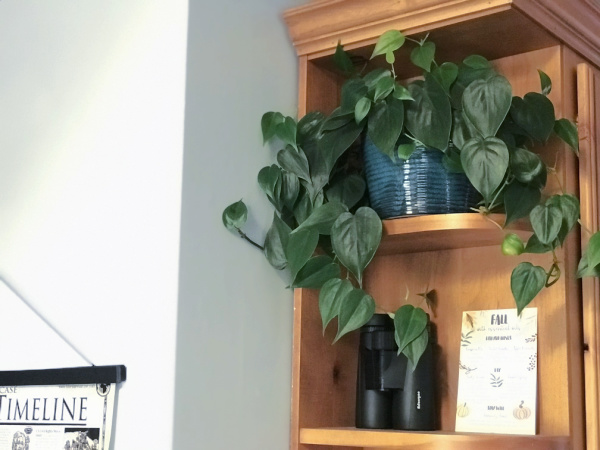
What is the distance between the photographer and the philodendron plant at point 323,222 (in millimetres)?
1312

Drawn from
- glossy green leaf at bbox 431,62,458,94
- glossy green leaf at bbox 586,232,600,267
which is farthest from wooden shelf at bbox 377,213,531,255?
glossy green leaf at bbox 431,62,458,94

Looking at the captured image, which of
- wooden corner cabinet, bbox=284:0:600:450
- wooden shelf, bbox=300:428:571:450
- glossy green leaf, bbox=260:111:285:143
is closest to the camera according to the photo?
wooden shelf, bbox=300:428:571:450

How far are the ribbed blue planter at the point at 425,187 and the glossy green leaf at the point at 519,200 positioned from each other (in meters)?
0.08

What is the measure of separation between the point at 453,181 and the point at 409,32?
27 centimetres

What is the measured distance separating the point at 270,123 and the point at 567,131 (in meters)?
0.48

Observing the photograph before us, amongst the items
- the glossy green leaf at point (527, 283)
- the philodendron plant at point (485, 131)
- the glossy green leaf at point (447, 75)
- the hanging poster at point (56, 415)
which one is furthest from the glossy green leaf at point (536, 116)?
the hanging poster at point (56, 415)

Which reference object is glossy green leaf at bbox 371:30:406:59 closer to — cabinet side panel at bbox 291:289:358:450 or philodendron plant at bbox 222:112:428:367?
philodendron plant at bbox 222:112:428:367

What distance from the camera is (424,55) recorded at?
54.0 inches

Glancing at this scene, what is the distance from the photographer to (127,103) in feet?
4.66

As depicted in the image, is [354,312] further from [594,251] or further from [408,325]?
[594,251]

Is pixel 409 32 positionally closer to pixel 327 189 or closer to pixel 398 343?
pixel 327 189

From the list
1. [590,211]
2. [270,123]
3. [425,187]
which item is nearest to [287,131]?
[270,123]

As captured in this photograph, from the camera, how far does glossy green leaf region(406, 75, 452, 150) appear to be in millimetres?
1305

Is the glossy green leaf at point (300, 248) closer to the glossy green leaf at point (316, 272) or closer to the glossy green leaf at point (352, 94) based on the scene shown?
the glossy green leaf at point (316, 272)
